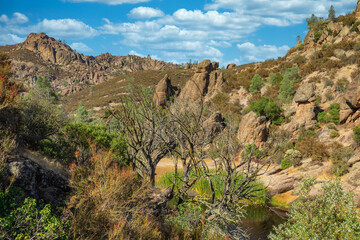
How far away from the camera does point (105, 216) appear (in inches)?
298

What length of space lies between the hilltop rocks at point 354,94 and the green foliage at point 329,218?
18038mm

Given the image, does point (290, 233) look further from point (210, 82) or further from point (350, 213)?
point (210, 82)

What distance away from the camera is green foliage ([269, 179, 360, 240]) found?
6.89 meters

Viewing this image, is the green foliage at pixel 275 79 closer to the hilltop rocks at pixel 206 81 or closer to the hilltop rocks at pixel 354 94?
the hilltop rocks at pixel 206 81

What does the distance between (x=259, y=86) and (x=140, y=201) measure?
38.2 meters

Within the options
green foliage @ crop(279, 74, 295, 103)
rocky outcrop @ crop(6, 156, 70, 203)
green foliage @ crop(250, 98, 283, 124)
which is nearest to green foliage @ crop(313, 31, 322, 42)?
green foliage @ crop(279, 74, 295, 103)

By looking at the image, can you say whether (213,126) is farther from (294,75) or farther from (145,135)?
(145,135)

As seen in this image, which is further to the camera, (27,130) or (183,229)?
(27,130)

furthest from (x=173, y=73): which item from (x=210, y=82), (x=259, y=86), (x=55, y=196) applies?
(x=55, y=196)

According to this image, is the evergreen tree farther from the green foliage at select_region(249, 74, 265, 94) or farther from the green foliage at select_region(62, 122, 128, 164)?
the green foliage at select_region(62, 122, 128, 164)

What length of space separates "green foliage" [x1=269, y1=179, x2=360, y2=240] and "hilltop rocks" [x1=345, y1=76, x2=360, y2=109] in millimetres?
18038

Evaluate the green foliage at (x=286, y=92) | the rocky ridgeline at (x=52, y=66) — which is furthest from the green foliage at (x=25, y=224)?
the rocky ridgeline at (x=52, y=66)

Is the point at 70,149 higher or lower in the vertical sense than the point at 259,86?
lower

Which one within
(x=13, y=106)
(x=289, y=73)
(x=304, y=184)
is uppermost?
(x=289, y=73)
